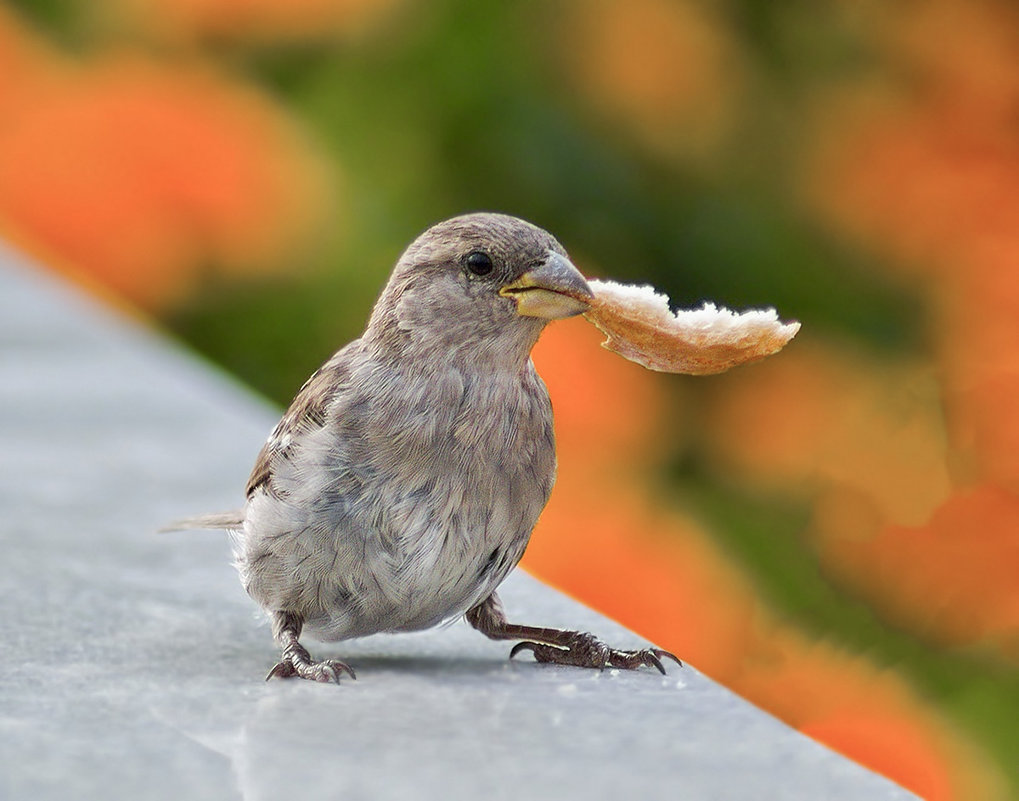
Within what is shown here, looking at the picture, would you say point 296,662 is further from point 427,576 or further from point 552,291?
point 552,291

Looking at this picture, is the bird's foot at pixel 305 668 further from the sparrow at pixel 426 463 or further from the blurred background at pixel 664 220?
the blurred background at pixel 664 220

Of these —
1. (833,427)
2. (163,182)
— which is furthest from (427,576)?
(163,182)

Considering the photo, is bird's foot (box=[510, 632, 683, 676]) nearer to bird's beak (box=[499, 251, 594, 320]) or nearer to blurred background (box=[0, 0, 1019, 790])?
bird's beak (box=[499, 251, 594, 320])

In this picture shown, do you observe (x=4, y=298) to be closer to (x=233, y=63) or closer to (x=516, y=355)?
(x=233, y=63)

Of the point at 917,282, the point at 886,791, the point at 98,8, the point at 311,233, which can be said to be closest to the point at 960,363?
the point at 917,282

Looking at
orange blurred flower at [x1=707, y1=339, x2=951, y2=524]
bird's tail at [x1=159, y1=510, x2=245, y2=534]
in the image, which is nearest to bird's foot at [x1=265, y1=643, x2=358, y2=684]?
bird's tail at [x1=159, y1=510, x2=245, y2=534]

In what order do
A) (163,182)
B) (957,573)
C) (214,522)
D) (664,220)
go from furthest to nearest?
(664,220), (163,182), (957,573), (214,522)
